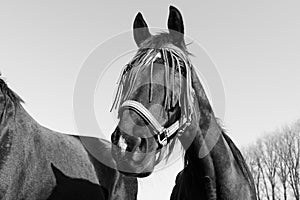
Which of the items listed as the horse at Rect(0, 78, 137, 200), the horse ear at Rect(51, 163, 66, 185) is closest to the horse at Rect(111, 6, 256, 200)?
the horse at Rect(0, 78, 137, 200)

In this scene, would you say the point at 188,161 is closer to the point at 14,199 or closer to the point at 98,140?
the point at 14,199

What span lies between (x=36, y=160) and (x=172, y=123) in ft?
9.57

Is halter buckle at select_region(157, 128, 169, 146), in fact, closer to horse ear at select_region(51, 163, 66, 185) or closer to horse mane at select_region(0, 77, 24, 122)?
horse mane at select_region(0, 77, 24, 122)

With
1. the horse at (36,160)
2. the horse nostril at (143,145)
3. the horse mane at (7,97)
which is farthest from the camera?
the horse mane at (7,97)

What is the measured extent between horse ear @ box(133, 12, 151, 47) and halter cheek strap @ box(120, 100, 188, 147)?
117 cm

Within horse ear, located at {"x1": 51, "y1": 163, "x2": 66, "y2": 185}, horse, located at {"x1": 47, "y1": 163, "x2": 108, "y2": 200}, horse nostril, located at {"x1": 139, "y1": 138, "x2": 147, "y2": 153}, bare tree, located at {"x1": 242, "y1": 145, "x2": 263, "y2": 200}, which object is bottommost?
bare tree, located at {"x1": 242, "y1": 145, "x2": 263, "y2": 200}

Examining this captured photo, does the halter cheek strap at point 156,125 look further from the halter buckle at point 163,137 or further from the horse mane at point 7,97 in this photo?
the horse mane at point 7,97

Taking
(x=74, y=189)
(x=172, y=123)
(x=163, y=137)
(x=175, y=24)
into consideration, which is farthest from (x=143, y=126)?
(x=74, y=189)

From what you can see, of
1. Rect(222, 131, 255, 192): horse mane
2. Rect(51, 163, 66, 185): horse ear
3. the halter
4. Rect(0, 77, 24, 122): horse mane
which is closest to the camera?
the halter

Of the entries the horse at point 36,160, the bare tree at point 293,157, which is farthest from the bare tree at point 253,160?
the horse at point 36,160

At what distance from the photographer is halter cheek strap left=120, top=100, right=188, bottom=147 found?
3338 mm

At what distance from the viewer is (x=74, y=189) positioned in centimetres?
646

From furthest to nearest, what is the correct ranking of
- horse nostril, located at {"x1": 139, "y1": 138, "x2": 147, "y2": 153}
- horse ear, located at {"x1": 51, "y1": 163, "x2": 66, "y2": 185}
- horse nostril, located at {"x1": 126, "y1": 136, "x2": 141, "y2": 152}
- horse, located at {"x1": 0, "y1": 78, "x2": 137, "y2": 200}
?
horse ear, located at {"x1": 51, "y1": 163, "x2": 66, "y2": 185}
horse, located at {"x1": 0, "y1": 78, "x2": 137, "y2": 200}
horse nostril, located at {"x1": 139, "y1": 138, "x2": 147, "y2": 153}
horse nostril, located at {"x1": 126, "y1": 136, "x2": 141, "y2": 152}

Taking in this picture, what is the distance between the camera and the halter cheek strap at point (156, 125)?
3.34 meters
